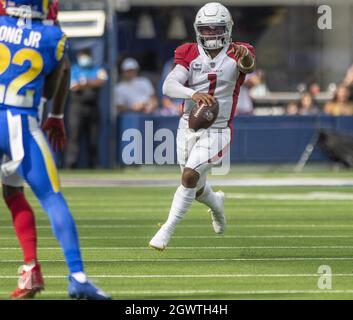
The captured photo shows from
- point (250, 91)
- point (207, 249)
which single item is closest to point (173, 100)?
point (250, 91)

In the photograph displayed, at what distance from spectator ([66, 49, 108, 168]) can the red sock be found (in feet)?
45.9

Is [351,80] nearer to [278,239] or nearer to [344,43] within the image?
[344,43]

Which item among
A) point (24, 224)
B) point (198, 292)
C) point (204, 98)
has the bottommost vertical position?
point (198, 292)

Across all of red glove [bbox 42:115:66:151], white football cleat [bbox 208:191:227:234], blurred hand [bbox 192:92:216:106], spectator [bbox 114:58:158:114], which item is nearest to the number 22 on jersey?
red glove [bbox 42:115:66:151]

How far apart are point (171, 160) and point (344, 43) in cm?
969

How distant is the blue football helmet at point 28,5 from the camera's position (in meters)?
7.38

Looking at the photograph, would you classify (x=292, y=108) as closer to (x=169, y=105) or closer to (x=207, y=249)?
(x=169, y=105)

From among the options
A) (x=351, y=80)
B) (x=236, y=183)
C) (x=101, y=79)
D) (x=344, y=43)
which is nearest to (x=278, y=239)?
(x=236, y=183)

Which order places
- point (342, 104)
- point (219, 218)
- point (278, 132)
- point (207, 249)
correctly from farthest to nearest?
point (342, 104), point (278, 132), point (219, 218), point (207, 249)

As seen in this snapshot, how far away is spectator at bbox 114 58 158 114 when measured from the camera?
880 inches

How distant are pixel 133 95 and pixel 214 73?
12.1 m

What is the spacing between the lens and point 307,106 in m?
23.6

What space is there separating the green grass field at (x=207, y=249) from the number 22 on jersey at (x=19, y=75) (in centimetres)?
114

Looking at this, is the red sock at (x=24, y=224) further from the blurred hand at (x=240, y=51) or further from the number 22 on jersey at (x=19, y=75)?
the blurred hand at (x=240, y=51)
